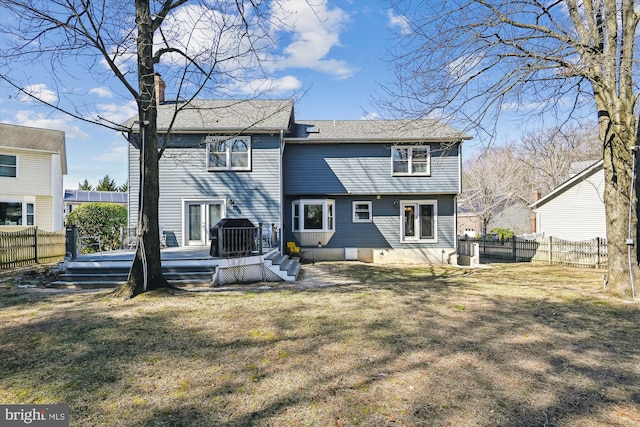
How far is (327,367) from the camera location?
405 cm

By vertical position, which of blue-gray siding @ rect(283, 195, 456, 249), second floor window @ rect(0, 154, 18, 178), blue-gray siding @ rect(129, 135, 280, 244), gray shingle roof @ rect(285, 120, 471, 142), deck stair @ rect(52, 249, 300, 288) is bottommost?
deck stair @ rect(52, 249, 300, 288)

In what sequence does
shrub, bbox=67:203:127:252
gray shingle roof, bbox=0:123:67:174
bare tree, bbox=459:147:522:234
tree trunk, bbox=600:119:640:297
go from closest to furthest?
tree trunk, bbox=600:119:640:297, shrub, bbox=67:203:127:252, gray shingle roof, bbox=0:123:67:174, bare tree, bbox=459:147:522:234

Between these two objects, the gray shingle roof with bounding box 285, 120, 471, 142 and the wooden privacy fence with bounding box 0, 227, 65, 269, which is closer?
the wooden privacy fence with bounding box 0, 227, 65, 269

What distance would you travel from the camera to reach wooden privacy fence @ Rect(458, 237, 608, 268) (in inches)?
555

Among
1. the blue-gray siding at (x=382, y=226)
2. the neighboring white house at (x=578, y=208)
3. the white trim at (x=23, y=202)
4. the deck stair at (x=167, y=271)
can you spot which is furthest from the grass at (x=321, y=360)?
the white trim at (x=23, y=202)

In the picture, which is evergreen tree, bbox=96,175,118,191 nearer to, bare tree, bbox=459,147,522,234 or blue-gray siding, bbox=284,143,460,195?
blue-gray siding, bbox=284,143,460,195

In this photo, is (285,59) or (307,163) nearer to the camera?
(285,59)

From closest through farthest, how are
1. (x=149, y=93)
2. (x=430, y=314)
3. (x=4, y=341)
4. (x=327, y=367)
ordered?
1. (x=327, y=367)
2. (x=4, y=341)
3. (x=430, y=314)
4. (x=149, y=93)

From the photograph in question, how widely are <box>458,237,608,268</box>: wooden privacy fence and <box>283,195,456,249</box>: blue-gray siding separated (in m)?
1.32

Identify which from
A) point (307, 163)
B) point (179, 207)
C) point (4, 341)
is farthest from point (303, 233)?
point (4, 341)

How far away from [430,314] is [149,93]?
7073mm

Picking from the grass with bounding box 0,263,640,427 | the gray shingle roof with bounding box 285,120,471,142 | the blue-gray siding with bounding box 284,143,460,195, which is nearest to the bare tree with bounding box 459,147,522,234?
the blue-gray siding with bounding box 284,143,460,195

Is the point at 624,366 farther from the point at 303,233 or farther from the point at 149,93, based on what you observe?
the point at 303,233

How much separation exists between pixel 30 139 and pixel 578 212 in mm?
31462
